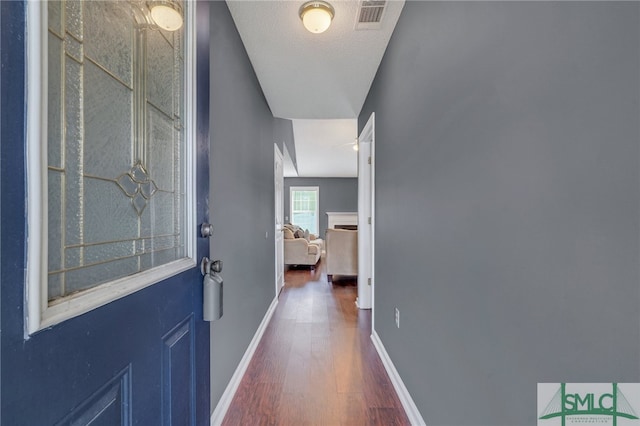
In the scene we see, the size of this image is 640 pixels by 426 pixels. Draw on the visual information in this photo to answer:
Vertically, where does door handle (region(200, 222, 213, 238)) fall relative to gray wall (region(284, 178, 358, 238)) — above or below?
below

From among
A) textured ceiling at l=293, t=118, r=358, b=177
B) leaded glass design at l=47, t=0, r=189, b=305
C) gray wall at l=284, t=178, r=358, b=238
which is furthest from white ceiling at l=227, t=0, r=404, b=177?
gray wall at l=284, t=178, r=358, b=238

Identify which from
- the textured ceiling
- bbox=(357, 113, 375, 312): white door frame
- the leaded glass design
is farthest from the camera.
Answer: the textured ceiling

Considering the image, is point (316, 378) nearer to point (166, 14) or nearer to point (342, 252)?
point (166, 14)

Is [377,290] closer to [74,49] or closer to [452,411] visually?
[452,411]

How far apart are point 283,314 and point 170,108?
271cm

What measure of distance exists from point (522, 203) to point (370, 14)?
5.28ft

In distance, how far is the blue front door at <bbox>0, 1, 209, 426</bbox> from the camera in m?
0.37

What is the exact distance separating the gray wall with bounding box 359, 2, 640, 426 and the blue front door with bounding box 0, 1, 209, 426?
3.26ft

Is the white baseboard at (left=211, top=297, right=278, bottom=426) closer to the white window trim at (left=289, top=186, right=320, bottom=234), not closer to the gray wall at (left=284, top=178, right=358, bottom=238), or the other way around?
the white window trim at (left=289, top=186, right=320, bottom=234)

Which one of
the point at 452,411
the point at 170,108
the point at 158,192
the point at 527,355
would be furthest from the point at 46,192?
the point at 452,411

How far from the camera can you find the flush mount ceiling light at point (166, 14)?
784 millimetres

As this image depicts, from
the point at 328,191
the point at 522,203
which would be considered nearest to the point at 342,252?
the point at 522,203

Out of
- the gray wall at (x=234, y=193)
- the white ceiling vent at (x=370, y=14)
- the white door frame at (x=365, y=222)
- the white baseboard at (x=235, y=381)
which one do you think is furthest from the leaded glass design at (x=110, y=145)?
the white door frame at (x=365, y=222)

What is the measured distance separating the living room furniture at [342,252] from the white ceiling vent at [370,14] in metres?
3.09
